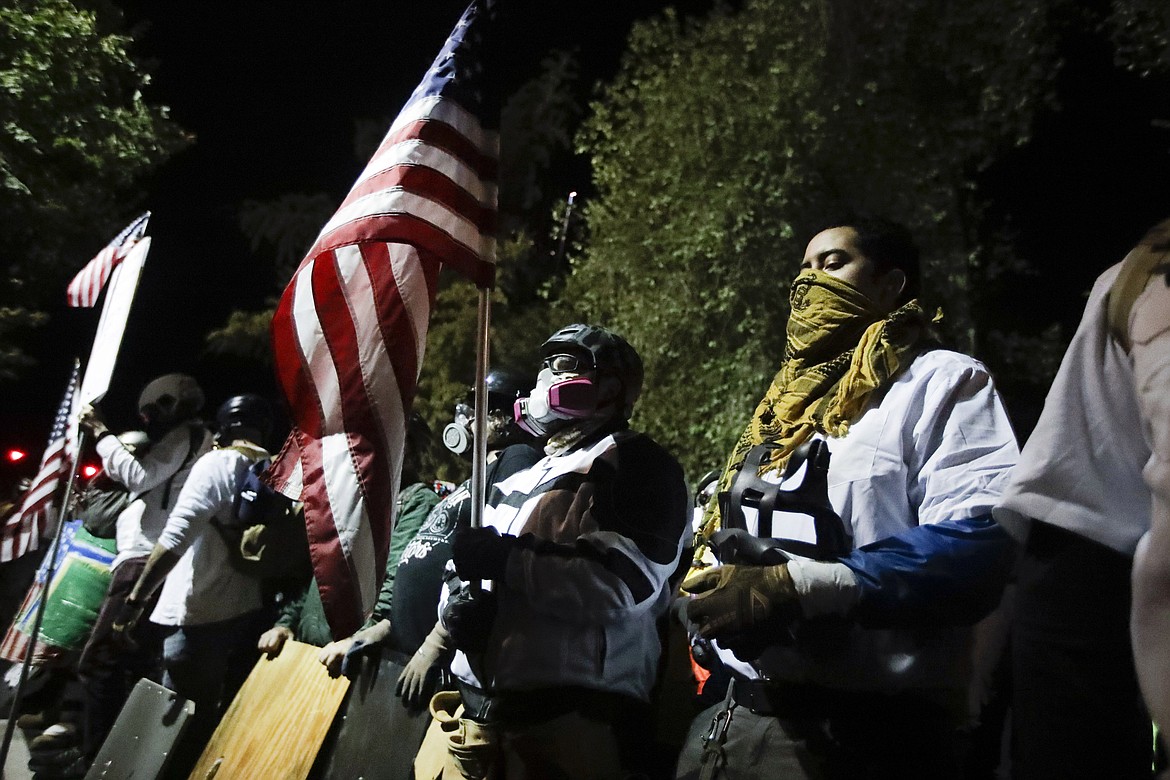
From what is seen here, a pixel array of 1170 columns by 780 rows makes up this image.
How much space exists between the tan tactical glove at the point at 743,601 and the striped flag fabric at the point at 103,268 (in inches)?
235

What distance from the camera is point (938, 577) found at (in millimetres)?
2066

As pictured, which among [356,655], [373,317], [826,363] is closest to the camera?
[826,363]

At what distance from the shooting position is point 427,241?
3.71m

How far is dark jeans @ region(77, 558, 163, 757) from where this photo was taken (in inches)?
269

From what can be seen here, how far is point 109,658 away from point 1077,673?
683 centimetres

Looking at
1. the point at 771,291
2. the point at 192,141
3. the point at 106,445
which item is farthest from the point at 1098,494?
the point at 192,141

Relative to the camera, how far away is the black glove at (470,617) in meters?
3.25

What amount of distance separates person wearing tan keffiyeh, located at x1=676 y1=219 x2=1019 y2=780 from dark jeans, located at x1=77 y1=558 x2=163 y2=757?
5.28m

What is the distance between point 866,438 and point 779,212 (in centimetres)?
1188

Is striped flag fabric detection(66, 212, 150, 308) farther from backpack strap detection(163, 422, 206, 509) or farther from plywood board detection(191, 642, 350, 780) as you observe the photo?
plywood board detection(191, 642, 350, 780)

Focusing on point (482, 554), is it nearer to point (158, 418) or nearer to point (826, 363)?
point (826, 363)

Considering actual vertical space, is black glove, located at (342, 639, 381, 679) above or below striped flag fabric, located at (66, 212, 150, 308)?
below

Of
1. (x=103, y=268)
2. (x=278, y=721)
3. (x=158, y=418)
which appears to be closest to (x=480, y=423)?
(x=278, y=721)

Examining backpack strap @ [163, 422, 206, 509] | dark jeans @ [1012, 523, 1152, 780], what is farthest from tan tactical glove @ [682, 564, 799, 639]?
backpack strap @ [163, 422, 206, 509]
